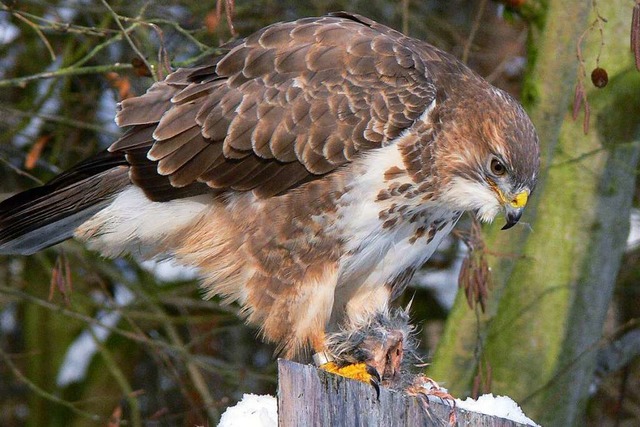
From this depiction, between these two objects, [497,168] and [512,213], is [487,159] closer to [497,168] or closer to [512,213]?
[497,168]

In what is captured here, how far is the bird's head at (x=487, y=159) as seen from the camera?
4.32 m

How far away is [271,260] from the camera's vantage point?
14.3ft

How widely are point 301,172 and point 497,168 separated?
74cm

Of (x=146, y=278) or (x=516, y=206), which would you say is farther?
(x=146, y=278)

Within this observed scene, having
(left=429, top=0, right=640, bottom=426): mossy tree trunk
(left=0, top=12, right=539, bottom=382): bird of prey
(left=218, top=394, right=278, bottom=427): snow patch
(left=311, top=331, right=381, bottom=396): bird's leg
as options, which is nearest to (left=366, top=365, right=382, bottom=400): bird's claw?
(left=311, top=331, right=381, bottom=396): bird's leg

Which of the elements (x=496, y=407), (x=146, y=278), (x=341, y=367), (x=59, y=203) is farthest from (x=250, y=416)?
(x=146, y=278)

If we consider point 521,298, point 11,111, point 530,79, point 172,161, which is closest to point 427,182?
point 172,161

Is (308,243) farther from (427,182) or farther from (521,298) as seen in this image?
(521,298)

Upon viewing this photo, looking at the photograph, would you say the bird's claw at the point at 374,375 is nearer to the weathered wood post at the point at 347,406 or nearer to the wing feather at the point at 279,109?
the weathered wood post at the point at 347,406

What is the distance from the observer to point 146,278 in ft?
23.1

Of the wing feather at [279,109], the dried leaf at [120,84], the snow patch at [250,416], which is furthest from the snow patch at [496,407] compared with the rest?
the dried leaf at [120,84]

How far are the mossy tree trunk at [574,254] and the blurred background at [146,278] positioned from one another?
0.04 m

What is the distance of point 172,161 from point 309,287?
71cm

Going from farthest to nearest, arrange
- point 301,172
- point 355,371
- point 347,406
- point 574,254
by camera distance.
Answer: point 574,254
point 301,172
point 355,371
point 347,406
